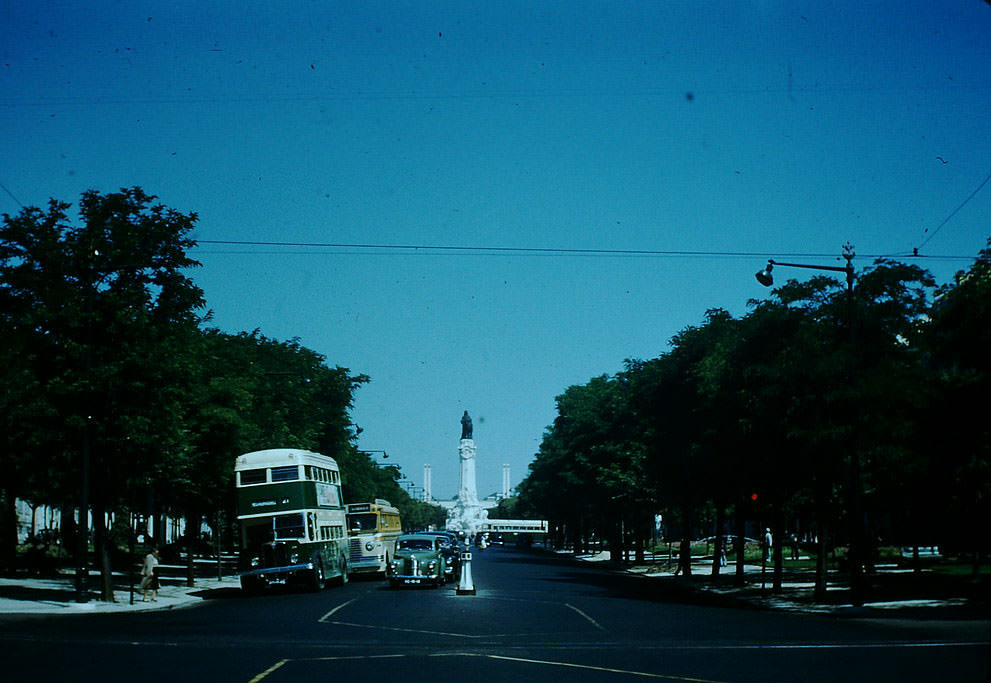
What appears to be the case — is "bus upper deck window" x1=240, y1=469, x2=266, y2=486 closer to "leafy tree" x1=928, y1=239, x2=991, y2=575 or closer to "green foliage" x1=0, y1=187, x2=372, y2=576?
"green foliage" x1=0, y1=187, x2=372, y2=576

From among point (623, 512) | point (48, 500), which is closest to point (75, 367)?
point (48, 500)

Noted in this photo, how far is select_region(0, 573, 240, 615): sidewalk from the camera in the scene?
33.5 meters

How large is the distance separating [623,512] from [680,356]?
2506 centimetres

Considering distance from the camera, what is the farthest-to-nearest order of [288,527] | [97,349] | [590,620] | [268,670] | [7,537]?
[7,537] < [288,527] < [97,349] < [590,620] < [268,670]

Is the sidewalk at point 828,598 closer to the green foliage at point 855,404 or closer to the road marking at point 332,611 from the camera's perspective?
the green foliage at point 855,404

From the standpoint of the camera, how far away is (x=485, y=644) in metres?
A: 21.7

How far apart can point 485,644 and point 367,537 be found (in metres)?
37.9

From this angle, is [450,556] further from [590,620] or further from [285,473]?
[590,620]

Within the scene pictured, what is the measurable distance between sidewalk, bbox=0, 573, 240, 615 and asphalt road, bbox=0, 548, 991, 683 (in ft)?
5.98

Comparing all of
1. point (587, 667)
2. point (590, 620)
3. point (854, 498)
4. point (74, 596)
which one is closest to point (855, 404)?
point (854, 498)

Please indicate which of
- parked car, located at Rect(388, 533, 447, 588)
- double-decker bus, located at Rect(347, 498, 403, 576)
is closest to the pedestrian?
parked car, located at Rect(388, 533, 447, 588)

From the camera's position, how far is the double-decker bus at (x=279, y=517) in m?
43.2

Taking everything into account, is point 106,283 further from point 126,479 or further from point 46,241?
point 126,479

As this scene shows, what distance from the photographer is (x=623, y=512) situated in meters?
78.5
